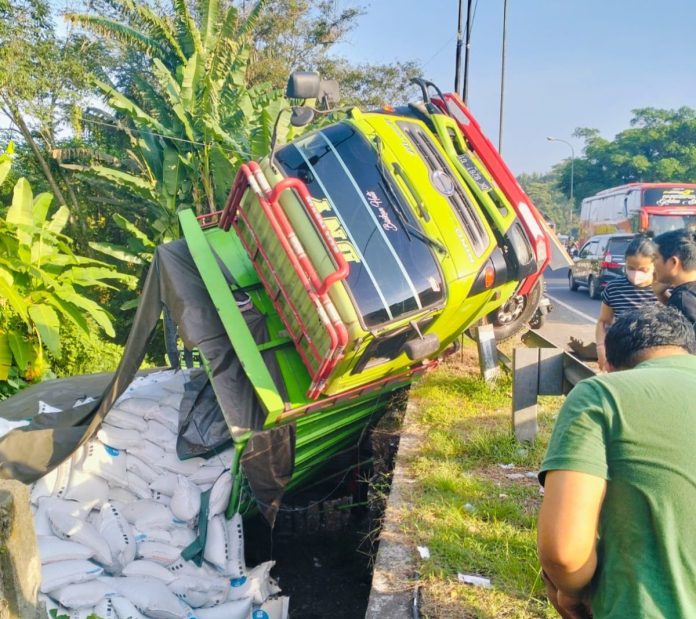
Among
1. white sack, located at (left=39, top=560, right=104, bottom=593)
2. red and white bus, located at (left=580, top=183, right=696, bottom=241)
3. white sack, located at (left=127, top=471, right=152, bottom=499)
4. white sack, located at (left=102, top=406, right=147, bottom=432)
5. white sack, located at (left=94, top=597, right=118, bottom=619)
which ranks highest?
red and white bus, located at (left=580, top=183, right=696, bottom=241)

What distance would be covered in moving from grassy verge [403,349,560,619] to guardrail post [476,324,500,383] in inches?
8.6

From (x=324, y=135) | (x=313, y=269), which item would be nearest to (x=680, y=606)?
(x=313, y=269)

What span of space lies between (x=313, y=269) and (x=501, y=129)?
1300cm

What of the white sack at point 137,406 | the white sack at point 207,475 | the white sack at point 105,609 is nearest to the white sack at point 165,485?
the white sack at point 207,475

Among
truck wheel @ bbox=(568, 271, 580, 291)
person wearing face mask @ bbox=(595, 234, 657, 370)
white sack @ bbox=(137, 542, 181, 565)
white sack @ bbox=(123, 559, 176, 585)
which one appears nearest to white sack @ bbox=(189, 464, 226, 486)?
white sack @ bbox=(137, 542, 181, 565)

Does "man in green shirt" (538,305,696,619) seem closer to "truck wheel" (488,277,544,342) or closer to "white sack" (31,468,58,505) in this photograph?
"white sack" (31,468,58,505)

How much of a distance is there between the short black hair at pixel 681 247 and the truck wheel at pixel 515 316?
2.75 meters

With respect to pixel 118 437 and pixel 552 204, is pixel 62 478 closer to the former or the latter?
pixel 118 437

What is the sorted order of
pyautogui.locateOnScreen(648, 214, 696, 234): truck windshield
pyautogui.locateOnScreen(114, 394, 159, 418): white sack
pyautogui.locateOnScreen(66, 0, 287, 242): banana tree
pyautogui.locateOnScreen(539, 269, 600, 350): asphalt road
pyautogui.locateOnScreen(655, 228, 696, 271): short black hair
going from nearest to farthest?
1. pyautogui.locateOnScreen(655, 228, 696, 271): short black hair
2. pyautogui.locateOnScreen(114, 394, 159, 418): white sack
3. pyautogui.locateOnScreen(66, 0, 287, 242): banana tree
4. pyautogui.locateOnScreen(539, 269, 600, 350): asphalt road
5. pyautogui.locateOnScreen(648, 214, 696, 234): truck windshield

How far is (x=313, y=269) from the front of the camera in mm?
3947

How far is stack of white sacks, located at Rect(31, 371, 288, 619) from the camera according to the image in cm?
372

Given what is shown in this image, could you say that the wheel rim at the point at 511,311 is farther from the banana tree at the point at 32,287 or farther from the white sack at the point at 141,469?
the banana tree at the point at 32,287

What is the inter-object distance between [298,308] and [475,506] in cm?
169

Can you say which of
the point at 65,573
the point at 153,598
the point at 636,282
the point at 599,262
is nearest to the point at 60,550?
the point at 65,573
